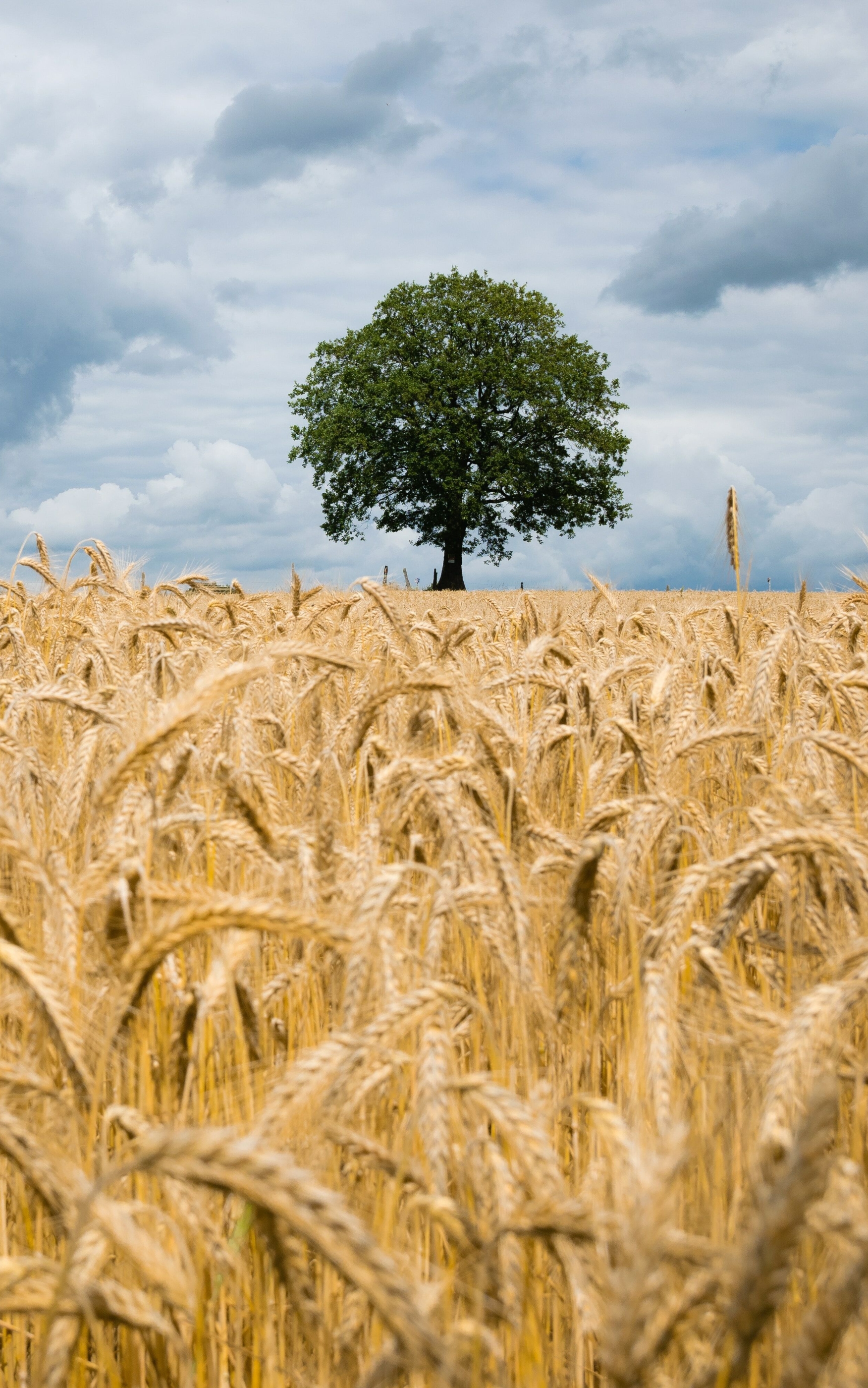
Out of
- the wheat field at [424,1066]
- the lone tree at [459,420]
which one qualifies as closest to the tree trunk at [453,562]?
the lone tree at [459,420]

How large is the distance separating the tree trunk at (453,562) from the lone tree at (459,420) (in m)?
0.06

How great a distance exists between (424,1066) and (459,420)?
3814 centimetres

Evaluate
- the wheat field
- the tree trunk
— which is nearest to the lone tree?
the tree trunk

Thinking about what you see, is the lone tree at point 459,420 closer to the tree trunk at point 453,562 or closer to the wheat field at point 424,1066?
the tree trunk at point 453,562

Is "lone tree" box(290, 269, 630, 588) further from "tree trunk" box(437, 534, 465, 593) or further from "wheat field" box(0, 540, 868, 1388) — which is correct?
"wheat field" box(0, 540, 868, 1388)

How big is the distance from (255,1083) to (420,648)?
3581 mm

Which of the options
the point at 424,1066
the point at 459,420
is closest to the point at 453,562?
the point at 459,420

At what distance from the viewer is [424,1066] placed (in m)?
1.33

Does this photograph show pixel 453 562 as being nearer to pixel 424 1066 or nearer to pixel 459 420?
pixel 459 420

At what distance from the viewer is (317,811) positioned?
2.29 meters

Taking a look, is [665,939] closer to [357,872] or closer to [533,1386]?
[357,872]

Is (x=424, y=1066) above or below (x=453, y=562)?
below

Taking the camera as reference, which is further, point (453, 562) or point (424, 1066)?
point (453, 562)

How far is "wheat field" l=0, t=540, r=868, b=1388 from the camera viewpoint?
92cm
